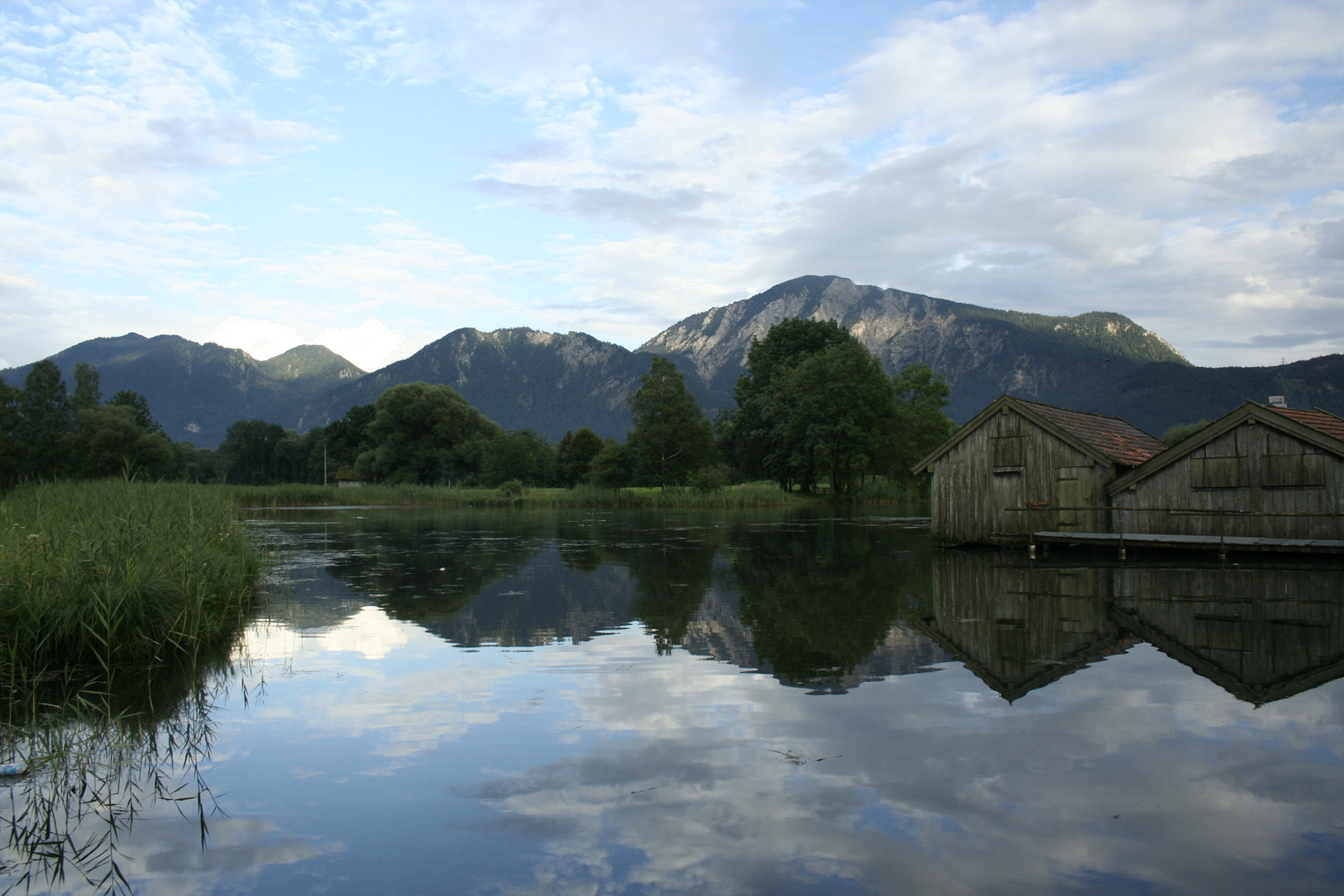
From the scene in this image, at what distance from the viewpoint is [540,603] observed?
50.8ft

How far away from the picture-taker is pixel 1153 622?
1252 centimetres

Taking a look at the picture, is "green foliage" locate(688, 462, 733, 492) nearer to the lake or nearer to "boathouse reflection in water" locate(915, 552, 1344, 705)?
"boathouse reflection in water" locate(915, 552, 1344, 705)

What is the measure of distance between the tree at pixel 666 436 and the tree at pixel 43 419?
42.9 metres

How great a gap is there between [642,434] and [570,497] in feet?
43.7

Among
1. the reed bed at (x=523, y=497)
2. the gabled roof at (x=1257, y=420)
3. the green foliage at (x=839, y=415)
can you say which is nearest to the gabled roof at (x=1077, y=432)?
the gabled roof at (x=1257, y=420)

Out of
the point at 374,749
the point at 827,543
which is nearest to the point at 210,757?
the point at 374,749

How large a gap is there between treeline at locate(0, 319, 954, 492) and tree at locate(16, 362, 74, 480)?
0.31ft

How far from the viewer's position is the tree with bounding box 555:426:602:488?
94875 millimetres

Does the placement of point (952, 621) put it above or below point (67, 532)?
below

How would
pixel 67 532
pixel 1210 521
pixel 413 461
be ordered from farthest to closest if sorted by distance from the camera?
pixel 413 461, pixel 1210 521, pixel 67 532

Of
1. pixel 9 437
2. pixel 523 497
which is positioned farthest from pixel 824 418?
pixel 9 437

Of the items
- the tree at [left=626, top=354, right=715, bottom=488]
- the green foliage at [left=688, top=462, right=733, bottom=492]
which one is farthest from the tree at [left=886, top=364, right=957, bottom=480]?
the tree at [left=626, top=354, right=715, bottom=488]

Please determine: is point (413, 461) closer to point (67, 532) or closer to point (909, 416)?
point (909, 416)

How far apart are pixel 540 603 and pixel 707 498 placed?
1853 inches
